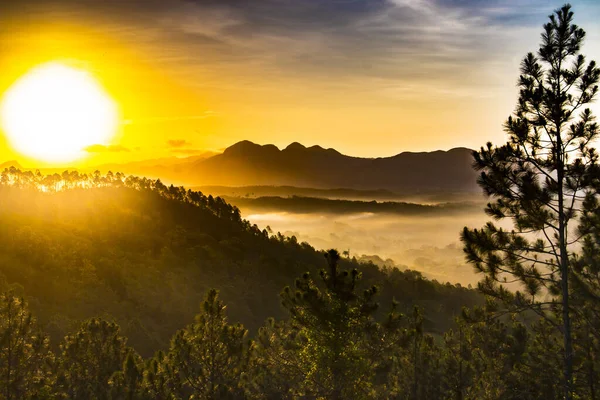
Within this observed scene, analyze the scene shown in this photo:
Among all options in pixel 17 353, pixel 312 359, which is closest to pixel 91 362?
pixel 17 353

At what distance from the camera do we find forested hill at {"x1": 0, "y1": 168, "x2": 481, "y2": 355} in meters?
85.4

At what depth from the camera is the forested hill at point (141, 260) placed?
85.4 metres

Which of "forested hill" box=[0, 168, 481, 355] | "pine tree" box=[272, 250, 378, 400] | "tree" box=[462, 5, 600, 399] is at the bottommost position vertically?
"forested hill" box=[0, 168, 481, 355]

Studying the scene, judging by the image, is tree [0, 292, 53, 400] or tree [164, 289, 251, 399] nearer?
tree [0, 292, 53, 400]

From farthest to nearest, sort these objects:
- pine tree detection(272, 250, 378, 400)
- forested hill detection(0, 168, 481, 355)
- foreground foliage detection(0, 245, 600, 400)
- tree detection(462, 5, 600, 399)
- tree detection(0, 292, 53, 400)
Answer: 1. forested hill detection(0, 168, 481, 355)
2. tree detection(0, 292, 53, 400)
3. foreground foliage detection(0, 245, 600, 400)
4. pine tree detection(272, 250, 378, 400)
5. tree detection(462, 5, 600, 399)

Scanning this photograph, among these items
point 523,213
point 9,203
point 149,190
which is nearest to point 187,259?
point 9,203

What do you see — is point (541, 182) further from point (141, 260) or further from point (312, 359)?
point (141, 260)

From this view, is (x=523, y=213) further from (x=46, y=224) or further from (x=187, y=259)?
(x=46, y=224)

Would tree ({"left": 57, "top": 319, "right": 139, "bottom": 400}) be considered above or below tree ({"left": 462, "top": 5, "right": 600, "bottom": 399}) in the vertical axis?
below

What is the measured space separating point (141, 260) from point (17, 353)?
84.7m

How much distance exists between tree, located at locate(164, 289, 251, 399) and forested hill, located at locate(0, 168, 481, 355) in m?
43.6

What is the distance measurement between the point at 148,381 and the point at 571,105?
2788cm

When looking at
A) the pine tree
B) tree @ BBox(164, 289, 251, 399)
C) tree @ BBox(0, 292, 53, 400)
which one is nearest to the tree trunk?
the pine tree

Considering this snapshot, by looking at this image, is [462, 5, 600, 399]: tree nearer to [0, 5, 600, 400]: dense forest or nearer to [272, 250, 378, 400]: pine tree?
[0, 5, 600, 400]: dense forest
